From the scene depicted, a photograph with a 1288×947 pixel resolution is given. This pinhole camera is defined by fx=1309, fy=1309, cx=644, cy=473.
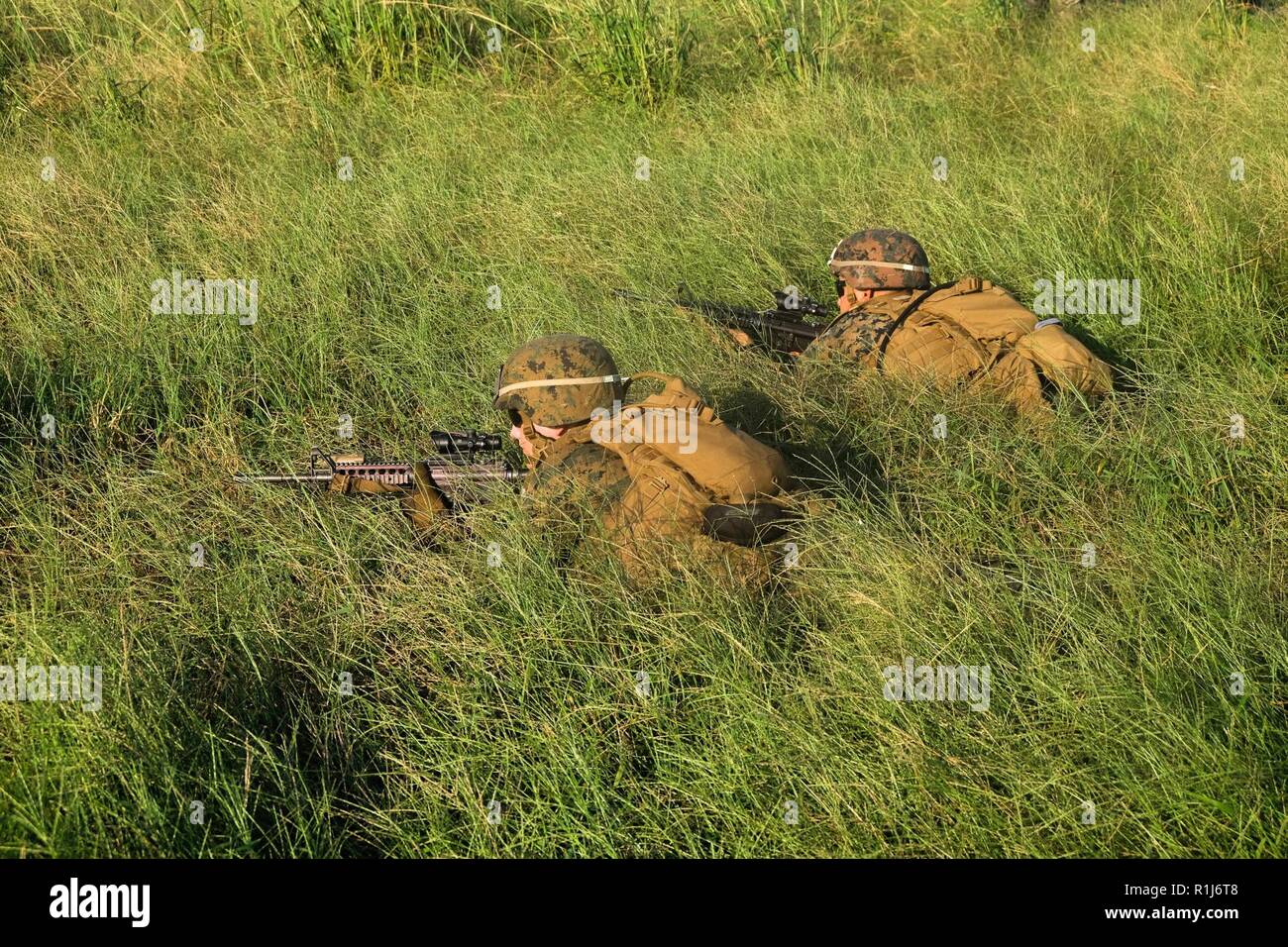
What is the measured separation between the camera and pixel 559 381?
168 inches

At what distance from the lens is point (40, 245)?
20.8 feet

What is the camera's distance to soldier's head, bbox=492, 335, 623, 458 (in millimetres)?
4270

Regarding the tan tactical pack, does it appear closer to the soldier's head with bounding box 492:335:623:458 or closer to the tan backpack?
the tan backpack

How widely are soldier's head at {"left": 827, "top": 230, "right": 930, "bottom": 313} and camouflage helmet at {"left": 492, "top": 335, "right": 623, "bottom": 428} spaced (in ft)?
5.48

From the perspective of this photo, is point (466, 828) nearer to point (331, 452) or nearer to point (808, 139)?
point (331, 452)

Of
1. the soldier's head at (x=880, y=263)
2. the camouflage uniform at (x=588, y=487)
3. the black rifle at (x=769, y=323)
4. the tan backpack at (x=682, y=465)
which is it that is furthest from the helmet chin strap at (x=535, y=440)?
the soldier's head at (x=880, y=263)

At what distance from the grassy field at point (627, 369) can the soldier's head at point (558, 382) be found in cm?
48

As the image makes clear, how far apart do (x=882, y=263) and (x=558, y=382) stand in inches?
74.7

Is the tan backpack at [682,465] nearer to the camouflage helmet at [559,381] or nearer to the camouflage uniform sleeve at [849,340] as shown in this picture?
the camouflage helmet at [559,381]

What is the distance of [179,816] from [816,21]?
7150mm

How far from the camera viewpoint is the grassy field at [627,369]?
328 centimetres

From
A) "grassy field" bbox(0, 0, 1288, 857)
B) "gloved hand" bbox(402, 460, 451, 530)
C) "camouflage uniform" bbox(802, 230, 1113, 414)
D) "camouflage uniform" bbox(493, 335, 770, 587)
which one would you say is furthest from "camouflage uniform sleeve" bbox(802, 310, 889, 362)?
"gloved hand" bbox(402, 460, 451, 530)

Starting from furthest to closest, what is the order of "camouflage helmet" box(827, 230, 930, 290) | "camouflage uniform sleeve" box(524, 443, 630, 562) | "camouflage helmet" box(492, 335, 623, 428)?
"camouflage helmet" box(827, 230, 930, 290), "camouflage helmet" box(492, 335, 623, 428), "camouflage uniform sleeve" box(524, 443, 630, 562)
